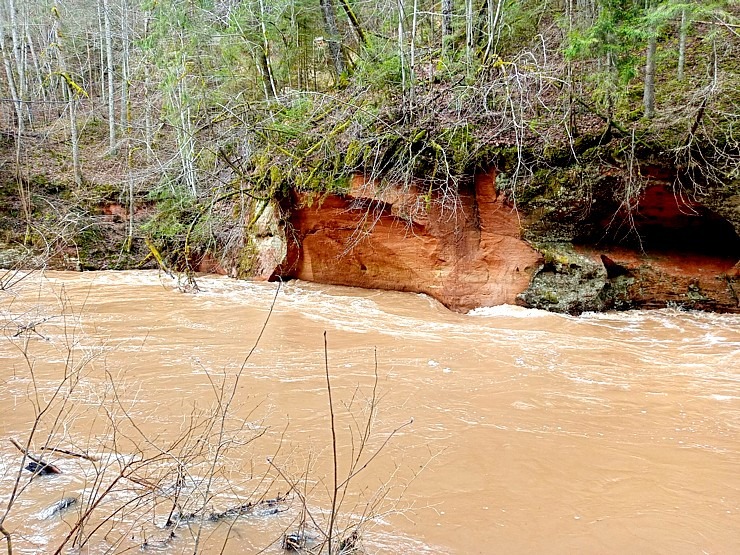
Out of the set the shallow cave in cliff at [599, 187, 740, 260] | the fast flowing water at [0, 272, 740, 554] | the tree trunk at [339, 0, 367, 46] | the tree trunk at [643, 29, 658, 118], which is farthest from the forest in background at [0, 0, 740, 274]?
the fast flowing water at [0, 272, 740, 554]

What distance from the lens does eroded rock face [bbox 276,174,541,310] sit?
825 centimetres

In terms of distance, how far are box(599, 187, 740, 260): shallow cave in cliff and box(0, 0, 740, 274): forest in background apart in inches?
15.9

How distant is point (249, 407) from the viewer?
3568 mm

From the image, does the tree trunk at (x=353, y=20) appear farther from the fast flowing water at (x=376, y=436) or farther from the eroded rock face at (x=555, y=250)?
the fast flowing water at (x=376, y=436)

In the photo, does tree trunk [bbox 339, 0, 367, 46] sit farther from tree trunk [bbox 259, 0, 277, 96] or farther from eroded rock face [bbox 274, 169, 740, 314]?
eroded rock face [bbox 274, 169, 740, 314]

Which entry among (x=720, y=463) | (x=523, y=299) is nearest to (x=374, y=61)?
(x=523, y=299)

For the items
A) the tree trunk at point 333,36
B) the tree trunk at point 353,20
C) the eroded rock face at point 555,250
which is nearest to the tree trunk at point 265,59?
the tree trunk at point 333,36

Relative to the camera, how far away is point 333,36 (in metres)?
11.1

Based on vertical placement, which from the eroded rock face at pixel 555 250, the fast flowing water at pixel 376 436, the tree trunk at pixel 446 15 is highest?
the tree trunk at pixel 446 15

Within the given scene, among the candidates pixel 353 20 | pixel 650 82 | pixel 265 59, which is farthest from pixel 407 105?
pixel 265 59

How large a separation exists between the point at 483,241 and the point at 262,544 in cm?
712

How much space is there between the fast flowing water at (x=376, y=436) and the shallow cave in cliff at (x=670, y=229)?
209cm

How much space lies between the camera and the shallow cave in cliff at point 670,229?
759 centimetres

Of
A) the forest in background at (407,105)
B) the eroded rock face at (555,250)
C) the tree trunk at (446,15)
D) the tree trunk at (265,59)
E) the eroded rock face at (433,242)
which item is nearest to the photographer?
the forest in background at (407,105)
